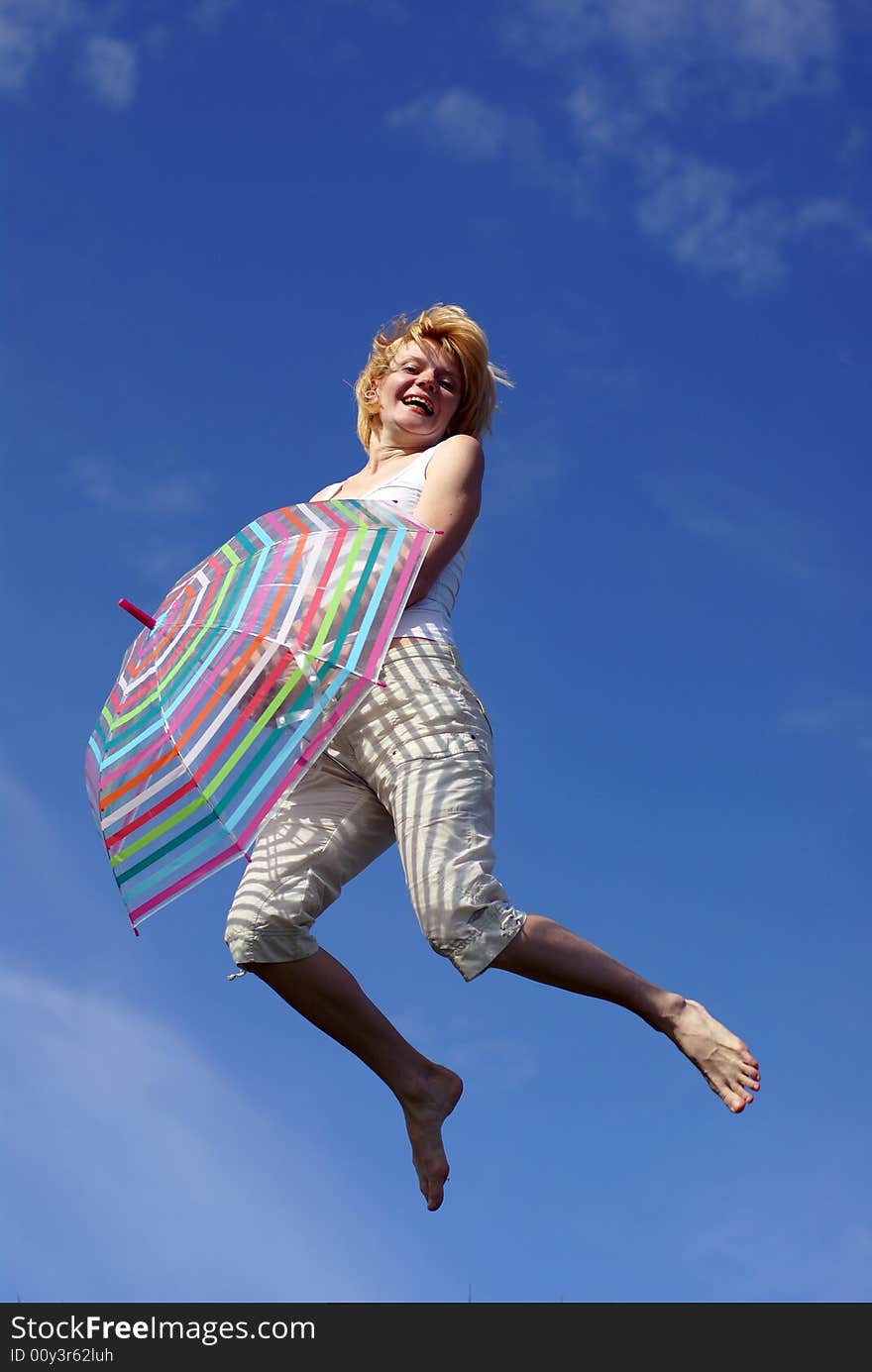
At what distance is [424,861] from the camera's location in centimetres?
474

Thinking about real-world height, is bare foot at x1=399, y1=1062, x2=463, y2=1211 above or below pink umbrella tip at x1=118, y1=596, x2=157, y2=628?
below

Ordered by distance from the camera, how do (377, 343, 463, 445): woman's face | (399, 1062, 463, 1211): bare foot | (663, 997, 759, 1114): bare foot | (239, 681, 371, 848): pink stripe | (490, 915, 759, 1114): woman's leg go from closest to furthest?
Answer: (239, 681, 371, 848): pink stripe → (490, 915, 759, 1114): woman's leg → (663, 997, 759, 1114): bare foot → (399, 1062, 463, 1211): bare foot → (377, 343, 463, 445): woman's face

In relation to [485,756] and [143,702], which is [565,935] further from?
[143,702]

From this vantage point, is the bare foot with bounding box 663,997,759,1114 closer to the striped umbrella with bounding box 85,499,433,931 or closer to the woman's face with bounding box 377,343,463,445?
the striped umbrella with bounding box 85,499,433,931

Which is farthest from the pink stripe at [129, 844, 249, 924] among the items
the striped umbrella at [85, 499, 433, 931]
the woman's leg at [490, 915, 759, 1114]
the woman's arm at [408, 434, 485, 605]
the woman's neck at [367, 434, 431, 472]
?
the woman's neck at [367, 434, 431, 472]

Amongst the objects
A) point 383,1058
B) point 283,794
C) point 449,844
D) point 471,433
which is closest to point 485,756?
point 449,844

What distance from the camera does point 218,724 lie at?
193 inches

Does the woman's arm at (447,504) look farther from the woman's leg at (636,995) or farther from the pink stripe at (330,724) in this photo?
the woman's leg at (636,995)

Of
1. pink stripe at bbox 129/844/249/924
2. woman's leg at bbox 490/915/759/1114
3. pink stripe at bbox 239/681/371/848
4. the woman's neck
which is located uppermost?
the woman's neck

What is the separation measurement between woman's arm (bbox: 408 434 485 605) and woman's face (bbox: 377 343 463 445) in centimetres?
41

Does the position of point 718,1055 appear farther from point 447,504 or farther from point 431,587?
point 447,504

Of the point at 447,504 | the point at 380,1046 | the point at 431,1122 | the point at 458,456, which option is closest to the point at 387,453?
the point at 458,456

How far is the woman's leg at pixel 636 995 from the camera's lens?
4.76 meters

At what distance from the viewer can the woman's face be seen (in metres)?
5.70
